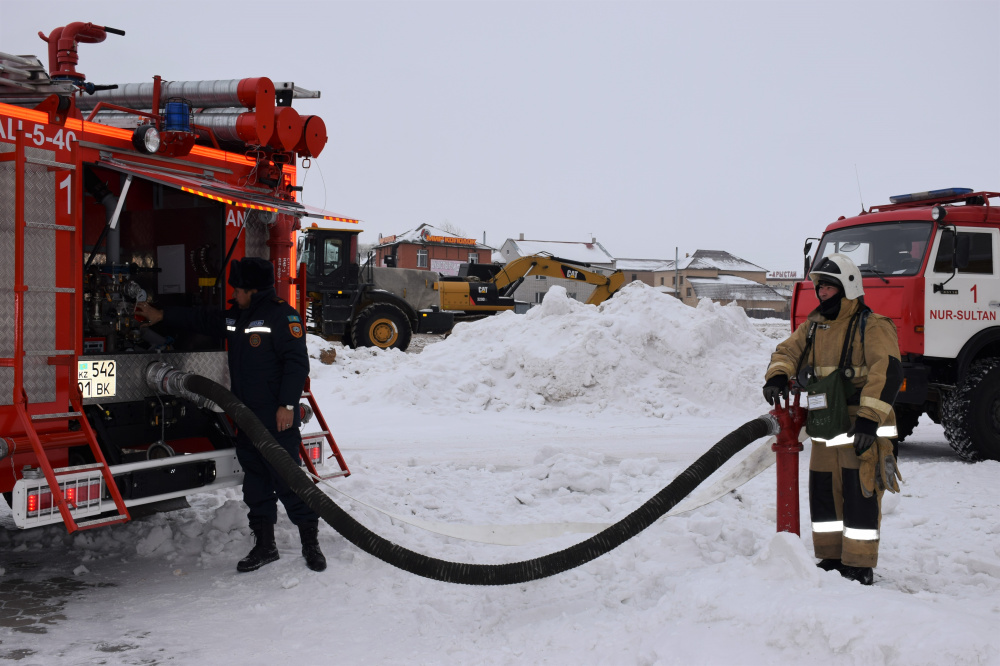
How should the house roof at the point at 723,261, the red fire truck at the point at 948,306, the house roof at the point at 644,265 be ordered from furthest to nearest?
the house roof at the point at 644,265 < the house roof at the point at 723,261 < the red fire truck at the point at 948,306

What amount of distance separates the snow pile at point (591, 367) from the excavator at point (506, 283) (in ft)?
25.5

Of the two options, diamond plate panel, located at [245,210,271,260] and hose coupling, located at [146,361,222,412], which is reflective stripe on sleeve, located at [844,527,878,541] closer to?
hose coupling, located at [146,361,222,412]

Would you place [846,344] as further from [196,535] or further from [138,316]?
[138,316]

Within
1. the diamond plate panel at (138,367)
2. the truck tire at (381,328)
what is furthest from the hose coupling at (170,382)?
the truck tire at (381,328)

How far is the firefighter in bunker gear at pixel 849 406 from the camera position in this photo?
4.25m

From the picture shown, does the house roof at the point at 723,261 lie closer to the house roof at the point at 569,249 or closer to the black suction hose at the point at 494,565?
the house roof at the point at 569,249

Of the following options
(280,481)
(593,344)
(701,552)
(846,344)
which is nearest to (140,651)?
(280,481)

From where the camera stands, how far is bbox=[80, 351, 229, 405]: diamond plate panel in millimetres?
4672

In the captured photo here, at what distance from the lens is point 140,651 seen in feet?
11.8

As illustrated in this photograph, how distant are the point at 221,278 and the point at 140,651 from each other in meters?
2.80

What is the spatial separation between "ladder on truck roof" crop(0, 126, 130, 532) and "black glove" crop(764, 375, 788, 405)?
3.66 metres

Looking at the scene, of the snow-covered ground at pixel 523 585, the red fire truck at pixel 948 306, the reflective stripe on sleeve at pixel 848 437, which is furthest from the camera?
the red fire truck at pixel 948 306

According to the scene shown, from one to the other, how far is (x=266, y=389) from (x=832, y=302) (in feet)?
11.4

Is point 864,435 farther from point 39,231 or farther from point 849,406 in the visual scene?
point 39,231
